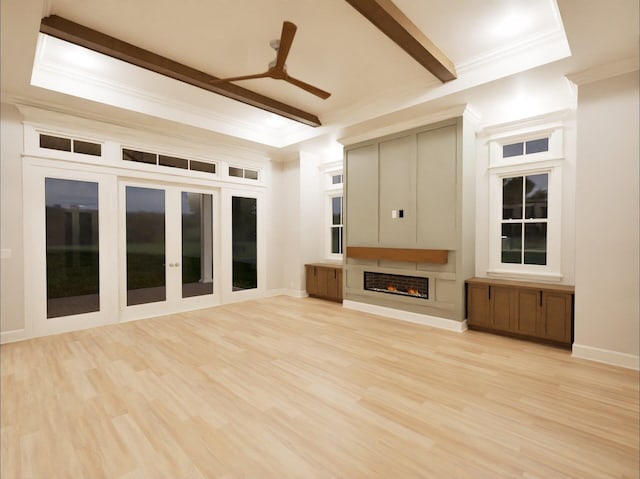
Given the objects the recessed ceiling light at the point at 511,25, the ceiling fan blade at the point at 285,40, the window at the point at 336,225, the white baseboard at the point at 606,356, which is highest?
the recessed ceiling light at the point at 511,25

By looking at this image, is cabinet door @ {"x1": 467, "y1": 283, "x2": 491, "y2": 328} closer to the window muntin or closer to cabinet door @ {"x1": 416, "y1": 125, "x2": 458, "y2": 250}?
cabinet door @ {"x1": 416, "y1": 125, "x2": 458, "y2": 250}

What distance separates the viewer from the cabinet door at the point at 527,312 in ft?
12.6

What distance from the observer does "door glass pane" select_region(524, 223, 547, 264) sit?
14.2 ft

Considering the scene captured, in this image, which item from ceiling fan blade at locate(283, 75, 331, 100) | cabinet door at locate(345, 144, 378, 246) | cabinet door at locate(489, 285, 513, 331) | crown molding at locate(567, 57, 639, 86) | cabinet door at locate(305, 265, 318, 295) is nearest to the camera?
crown molding at locate(567, 57, 639, 86)

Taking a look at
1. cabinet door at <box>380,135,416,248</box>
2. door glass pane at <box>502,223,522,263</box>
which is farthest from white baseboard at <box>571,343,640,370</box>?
cabinet door at <box>380,135,416,248</box>

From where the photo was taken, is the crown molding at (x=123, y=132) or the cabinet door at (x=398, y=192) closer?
the crown molding at (x=123, y=132)

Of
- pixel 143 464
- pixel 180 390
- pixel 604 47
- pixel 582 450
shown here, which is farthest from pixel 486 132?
pixel 143 464

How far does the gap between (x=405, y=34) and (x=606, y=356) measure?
3.82 meters

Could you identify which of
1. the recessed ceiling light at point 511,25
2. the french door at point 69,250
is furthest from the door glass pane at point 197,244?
the recessed ceiling light at point 511,25

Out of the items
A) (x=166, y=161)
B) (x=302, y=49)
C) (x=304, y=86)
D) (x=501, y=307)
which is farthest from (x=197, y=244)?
(x=501, y=307)

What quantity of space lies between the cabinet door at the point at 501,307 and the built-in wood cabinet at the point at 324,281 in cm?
270

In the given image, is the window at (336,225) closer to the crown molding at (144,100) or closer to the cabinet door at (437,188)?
the crown molding at (144,100)

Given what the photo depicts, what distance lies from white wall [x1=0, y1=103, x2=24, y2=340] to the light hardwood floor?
1.49 feet

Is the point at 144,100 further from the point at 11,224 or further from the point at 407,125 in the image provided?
the point at 407,125
